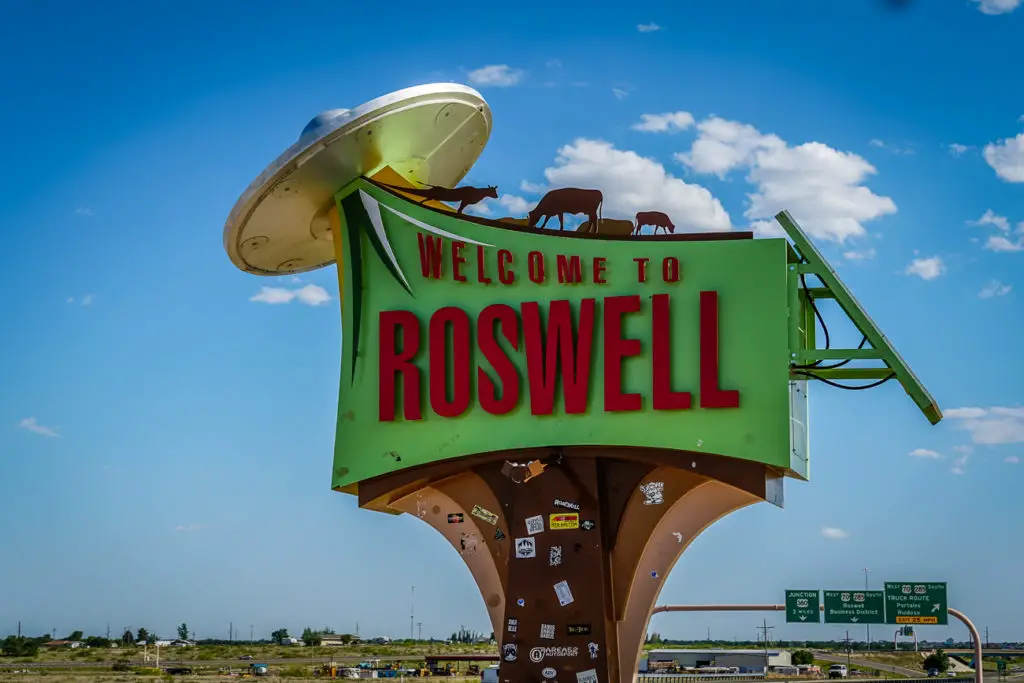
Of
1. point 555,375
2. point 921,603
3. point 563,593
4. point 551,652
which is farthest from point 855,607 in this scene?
point 555,375

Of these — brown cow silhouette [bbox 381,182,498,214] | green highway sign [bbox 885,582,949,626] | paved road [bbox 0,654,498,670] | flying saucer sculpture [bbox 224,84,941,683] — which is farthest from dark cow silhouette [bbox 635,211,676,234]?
paved road [bbox 0,654,498,670]

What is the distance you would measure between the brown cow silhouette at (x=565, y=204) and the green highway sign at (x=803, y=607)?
15.0 metres

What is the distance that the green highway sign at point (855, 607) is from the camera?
33.8 metres

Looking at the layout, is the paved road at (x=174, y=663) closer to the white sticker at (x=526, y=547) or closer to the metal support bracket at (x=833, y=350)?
the white sticker at (x=526, y=547)

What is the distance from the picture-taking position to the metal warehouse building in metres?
84.4

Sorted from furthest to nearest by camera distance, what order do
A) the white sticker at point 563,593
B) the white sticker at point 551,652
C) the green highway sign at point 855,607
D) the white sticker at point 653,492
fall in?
the green highway sign at point 855,607
the white sticker at point 653,492
the white sticker at point 563,593
the white sticker at point 551,652

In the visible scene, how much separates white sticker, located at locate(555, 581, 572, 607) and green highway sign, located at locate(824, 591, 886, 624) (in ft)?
44.7

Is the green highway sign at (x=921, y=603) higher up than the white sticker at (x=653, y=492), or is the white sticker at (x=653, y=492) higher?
the white sticker at (x=653, y=492)

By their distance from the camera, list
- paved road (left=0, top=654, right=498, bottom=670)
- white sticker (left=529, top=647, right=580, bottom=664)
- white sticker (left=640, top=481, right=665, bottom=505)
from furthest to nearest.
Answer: paved road (left=0, top=654, right=498, bottom=670) → white sticker (left=640, top=481, right=665, bottom=505) → white sticker (left=529, top=647, right=580, bottom=664)

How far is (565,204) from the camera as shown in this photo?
83.2 ft

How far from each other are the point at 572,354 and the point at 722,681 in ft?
160

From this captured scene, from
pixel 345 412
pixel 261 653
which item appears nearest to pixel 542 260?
pixel 345 412

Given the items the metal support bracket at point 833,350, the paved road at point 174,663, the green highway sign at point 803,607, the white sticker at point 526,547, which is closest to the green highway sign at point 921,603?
the green highway sign at point 803,607

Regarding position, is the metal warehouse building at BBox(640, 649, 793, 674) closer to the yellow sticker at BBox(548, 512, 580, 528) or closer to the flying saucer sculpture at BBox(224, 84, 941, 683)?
the flying saucer sculpture at BBox(224, 84, 941, 683)
